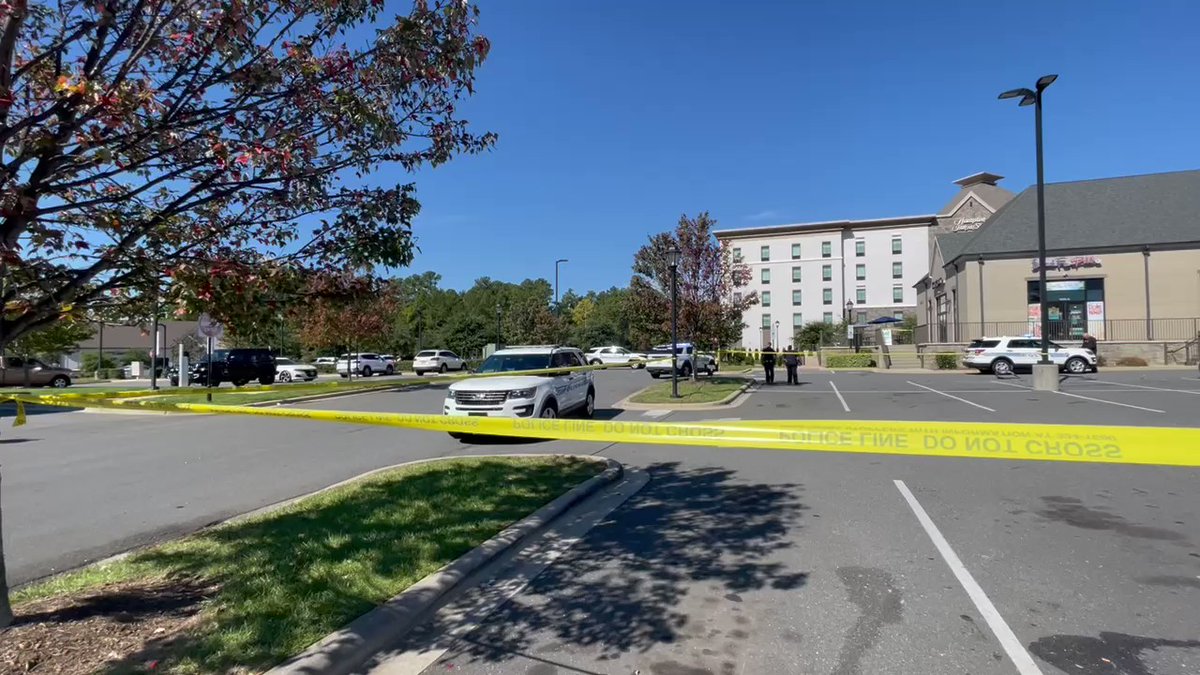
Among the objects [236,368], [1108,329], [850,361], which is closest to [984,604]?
Result: [236,368]

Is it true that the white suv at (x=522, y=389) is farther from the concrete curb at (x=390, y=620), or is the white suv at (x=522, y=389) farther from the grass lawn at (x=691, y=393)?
the concrete curb at (x=390, y=620)

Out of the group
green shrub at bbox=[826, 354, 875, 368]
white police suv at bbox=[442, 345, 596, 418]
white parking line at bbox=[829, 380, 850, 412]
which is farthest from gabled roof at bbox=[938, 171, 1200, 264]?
white police suv at bbox=[442, 345, 596, 418]

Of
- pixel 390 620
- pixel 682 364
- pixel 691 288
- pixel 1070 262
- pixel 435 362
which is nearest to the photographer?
pixel 390 620

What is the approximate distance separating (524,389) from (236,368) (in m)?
25.6

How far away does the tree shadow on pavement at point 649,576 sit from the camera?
4.00 m

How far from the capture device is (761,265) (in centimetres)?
8506

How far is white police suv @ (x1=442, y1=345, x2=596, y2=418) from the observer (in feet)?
36.4

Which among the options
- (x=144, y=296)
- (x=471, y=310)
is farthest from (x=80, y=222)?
(x=471, y=310)

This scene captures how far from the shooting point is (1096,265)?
39906 millimetres

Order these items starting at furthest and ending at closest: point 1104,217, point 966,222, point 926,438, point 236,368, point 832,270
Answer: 1. point 832,270
2. point 966,222
3. point 1104,217
4. point 236,368
5. point 926,438

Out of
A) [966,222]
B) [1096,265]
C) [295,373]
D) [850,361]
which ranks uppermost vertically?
[966,222]

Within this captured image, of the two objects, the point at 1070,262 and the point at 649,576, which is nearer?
the point at 649,576

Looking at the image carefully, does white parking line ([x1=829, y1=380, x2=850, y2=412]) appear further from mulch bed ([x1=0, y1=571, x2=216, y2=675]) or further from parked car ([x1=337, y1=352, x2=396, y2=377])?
parked car ([x1=337, y1=352, x2=396, y2=377])

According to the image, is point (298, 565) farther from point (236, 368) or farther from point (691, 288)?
point (236, 368)
